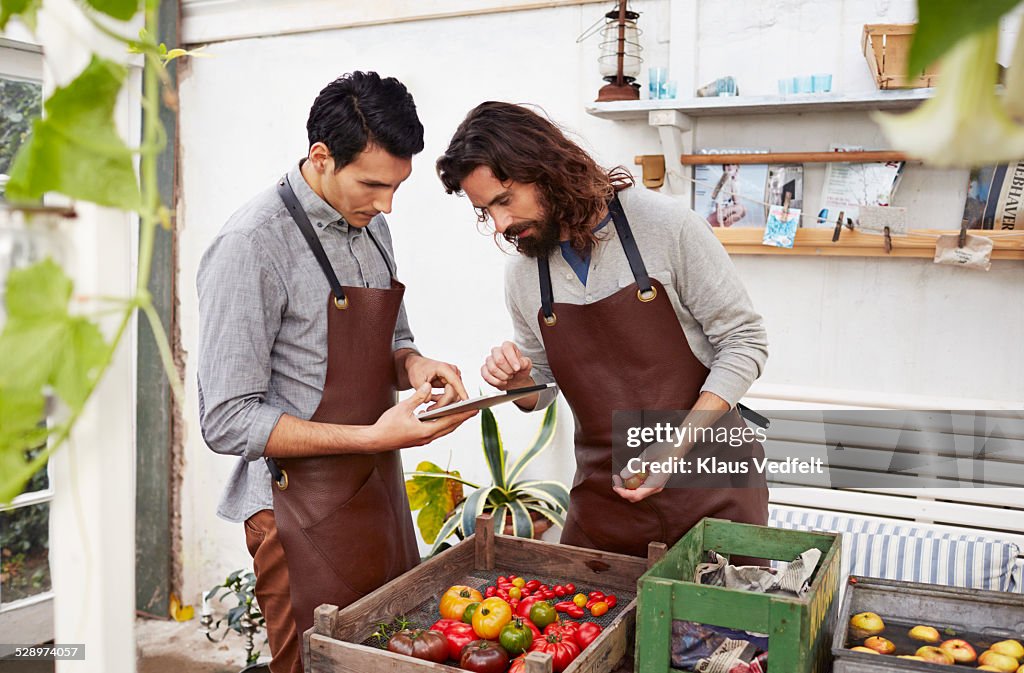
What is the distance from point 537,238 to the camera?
202 cm

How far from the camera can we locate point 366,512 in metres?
1.90

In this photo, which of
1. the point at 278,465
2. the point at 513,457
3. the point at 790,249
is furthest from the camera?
the point at 513,457

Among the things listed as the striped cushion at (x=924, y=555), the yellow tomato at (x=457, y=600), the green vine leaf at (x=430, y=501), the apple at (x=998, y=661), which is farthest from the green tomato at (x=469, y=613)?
the green vine leaf at (x=430, y=501)

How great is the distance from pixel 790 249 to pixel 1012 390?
2.66 ft

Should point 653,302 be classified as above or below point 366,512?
above

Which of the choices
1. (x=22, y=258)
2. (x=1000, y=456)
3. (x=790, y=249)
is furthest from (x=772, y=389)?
(x=22, y=258)

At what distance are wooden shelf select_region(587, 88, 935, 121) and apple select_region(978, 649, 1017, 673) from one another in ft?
5.42

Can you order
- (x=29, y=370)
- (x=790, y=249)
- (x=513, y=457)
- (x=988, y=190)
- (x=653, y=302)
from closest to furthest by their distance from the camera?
(x=29, y=370), (x=653, y=302), (x=988, y=190), (x=790, y=249), (x=513, y=457)

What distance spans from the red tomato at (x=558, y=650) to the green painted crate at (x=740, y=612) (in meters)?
0.12

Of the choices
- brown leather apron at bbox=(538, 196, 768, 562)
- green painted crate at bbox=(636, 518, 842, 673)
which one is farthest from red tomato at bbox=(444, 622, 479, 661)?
brown leather apron at bbox=(538, 196, 768, 562)

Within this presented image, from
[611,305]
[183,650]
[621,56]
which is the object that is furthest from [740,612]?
[183,650]

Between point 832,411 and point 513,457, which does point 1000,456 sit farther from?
point 513,457

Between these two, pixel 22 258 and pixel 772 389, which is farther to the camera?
pixel 772 389

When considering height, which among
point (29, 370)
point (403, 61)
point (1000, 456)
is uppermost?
point (403, 61)
